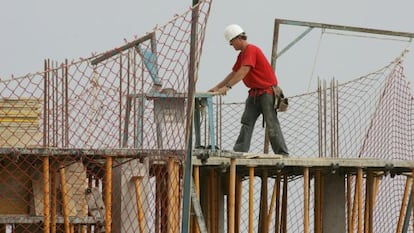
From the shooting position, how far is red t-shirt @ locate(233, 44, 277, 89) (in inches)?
1367

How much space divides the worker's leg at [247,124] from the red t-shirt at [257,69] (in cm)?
40

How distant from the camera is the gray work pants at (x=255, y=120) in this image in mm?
35000

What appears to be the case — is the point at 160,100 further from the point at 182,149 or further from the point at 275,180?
the point at 275,180

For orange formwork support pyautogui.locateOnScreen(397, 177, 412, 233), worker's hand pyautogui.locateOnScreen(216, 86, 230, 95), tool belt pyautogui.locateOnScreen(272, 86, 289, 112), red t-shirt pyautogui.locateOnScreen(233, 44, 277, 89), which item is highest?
red t-shirt pyautogui.locateOnScreen(233, 44, 277, 89)

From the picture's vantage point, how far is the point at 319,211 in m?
37.5

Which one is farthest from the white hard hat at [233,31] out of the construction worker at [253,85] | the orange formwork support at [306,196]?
the orange formwork support at [306,196]

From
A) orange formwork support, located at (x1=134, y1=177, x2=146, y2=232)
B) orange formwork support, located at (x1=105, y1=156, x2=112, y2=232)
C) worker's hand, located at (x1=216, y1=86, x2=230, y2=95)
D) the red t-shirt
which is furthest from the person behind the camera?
the red t-shirt

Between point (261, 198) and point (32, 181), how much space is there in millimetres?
7922

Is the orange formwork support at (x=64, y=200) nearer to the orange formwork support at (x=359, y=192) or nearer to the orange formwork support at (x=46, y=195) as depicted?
the orange formwork support at (x=46, y=195)

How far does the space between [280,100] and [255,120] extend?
2.07 ft

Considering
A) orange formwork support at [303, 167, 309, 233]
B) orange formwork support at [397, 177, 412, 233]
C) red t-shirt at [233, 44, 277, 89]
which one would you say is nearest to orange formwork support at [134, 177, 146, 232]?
red t-shirt at [233, 44, 277, 89]

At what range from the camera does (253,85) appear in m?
35.0

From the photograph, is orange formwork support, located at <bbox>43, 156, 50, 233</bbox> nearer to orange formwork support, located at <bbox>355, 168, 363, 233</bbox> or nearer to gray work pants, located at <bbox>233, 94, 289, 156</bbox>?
gray work pants, located at <bbox>233, 94, 289, 156</bbox>

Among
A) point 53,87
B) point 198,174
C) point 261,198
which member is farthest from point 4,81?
point 261,198
